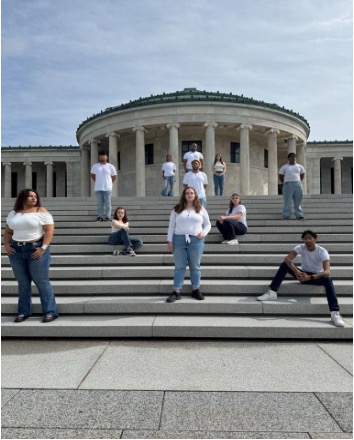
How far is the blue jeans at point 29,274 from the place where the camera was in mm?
5746

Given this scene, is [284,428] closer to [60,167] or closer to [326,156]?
[326,156]

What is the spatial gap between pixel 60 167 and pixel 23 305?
4116cm

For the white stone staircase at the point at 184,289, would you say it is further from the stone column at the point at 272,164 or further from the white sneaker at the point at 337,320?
the stone column at the point at 272,164

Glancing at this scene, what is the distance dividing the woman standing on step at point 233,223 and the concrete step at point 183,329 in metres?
3.54

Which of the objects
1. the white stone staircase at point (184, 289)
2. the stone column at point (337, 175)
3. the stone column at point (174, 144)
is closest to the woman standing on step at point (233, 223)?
the white stone staircase at point (184, 289)

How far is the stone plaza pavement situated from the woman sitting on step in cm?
326

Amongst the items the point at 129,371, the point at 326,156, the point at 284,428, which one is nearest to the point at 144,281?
the point at 129,371

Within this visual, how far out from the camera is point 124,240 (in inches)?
340

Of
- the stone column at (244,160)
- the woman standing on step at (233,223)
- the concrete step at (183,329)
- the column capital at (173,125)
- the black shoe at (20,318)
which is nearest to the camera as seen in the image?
the concrete step at (183,329)

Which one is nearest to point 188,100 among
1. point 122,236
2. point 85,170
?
point 85,170

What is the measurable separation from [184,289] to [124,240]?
241 centimetres

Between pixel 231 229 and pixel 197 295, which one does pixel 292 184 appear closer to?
pixel 231 229

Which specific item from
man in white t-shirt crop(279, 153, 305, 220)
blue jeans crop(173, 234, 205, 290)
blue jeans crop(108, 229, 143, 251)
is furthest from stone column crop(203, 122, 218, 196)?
blue jeans crop(173, 234, 205, 290)

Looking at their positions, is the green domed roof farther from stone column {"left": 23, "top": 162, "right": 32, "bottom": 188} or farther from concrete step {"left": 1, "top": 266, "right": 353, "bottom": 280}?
concrete step {"left": 1, "top": 266, "right": 353, "bottom": 280}
